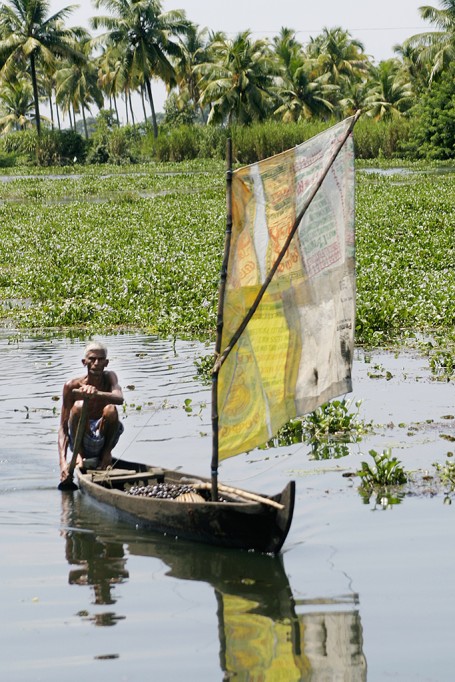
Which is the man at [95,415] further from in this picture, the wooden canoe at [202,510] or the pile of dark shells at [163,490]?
the pile of dark shells at [163,490]

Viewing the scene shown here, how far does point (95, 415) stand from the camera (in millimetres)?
9977

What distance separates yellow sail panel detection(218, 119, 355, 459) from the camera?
309 inches

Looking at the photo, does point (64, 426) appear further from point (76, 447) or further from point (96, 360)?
point (96, 360)

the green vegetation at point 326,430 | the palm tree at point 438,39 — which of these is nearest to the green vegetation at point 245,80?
the palm tree at point 438,39

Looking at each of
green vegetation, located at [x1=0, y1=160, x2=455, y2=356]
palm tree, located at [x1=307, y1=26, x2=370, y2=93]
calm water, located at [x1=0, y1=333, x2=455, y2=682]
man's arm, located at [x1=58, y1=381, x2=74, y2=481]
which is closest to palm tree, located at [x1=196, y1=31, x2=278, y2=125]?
palm tree, located at [x1=307, y1=26, x2=370, y2=93]

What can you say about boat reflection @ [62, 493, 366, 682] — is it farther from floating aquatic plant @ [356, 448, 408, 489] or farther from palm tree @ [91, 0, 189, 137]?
palm tree @ [91, 0, 189, 137]

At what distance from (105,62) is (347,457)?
215 feet

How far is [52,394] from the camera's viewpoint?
13.8m

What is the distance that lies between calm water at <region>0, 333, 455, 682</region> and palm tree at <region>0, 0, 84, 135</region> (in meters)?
51.9

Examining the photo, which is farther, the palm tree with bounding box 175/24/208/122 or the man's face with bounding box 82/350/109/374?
the palm tree with bounding box 175/24/208/122

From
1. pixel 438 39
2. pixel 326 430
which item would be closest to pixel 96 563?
pixel 326 430

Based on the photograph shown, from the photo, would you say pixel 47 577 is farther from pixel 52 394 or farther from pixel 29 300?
pixel 29 300

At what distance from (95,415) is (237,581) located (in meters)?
2.87

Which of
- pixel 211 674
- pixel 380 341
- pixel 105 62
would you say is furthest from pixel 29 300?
pixel 105 62
